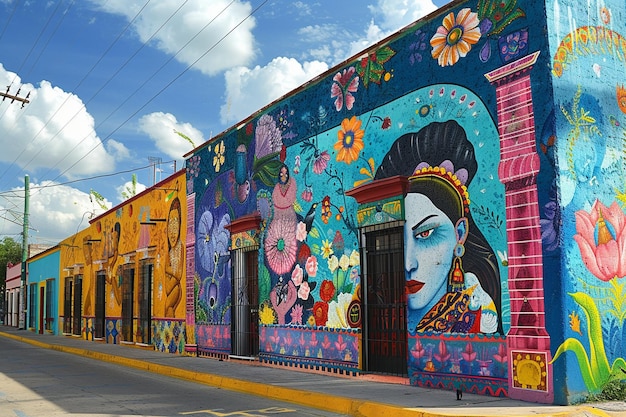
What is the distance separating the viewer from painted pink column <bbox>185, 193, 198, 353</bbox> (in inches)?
666

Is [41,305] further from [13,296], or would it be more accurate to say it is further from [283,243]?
[283,243]

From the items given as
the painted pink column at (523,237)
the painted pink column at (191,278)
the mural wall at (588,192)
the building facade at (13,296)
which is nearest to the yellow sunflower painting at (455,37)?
the painted pink column at (523,237)

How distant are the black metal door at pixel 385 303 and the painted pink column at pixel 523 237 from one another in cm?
231

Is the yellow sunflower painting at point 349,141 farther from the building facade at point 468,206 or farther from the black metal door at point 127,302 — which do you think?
the black metal door at point 127,302

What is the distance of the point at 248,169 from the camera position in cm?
1466

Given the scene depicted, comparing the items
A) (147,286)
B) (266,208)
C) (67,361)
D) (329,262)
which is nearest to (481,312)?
(329,262)

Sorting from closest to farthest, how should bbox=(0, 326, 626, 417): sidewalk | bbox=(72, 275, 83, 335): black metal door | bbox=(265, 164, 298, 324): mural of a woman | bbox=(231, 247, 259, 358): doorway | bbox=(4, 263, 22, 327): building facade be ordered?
1. bbox=(0, 326, 626, 417): sidewalk
2. bbox=(265, 164, 298, 324): mural of a woman
3. bbox=(231, 247, 259, 358): doorway
4. bbox=(72, 275, 83, 335): black metal door
5. bbox=(4, 263, 22, 327): building facade

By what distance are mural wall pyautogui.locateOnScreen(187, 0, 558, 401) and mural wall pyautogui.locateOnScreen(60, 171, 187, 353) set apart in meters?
5.20

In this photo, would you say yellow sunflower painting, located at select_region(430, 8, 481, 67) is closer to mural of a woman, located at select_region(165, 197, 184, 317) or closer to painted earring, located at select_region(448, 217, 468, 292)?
painted earring, located at select_region(448, 217, 468, 292)

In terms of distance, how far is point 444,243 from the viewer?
909 centimetres

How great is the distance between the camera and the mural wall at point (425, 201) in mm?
7980

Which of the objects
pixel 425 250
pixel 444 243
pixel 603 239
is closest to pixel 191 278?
pixel 425 250

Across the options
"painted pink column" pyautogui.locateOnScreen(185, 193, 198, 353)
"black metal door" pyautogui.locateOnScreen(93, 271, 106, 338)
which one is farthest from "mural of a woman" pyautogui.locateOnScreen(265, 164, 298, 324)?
"black metal door" pyautogui.locateOnScreen(93, 271, 106, 338)

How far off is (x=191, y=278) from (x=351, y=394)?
9.03m
